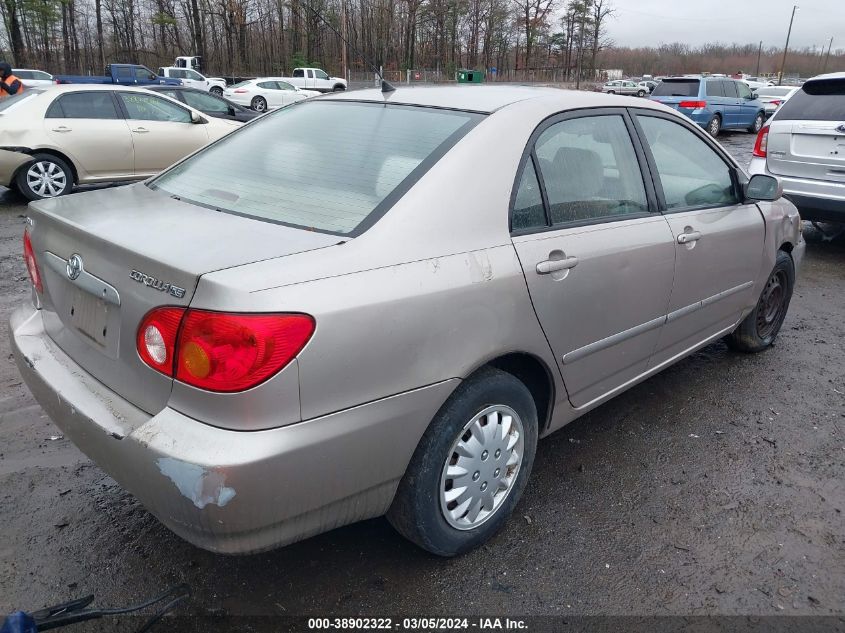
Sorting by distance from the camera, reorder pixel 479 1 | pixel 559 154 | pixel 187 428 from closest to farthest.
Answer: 1. pixel 187 428
2. pixel 559 154
3. pixel 479 1

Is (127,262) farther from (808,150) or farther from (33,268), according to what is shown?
(808,150)

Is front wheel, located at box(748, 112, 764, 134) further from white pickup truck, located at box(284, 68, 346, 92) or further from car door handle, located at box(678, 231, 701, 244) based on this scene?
white pickup truck, located at box(284, 68, 346, 92)

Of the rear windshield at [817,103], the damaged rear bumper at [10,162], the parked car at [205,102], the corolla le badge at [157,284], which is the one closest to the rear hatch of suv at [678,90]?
the parked car at [205,102]

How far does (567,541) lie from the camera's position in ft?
8.38

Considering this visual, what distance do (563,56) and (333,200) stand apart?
67638 mm

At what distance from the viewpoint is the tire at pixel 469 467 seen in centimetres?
215

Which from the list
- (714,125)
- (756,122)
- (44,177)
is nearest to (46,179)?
(44,177)

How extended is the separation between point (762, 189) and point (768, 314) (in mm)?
1170

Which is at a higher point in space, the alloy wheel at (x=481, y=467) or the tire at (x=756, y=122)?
the tire at (x=756, y=122)

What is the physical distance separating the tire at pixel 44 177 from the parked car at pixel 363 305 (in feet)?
21.4

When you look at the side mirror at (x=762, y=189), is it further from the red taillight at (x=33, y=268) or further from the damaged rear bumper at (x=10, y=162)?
the damaged rear bumper at (x=10, y=162)

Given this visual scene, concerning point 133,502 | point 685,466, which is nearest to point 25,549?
point 133,502

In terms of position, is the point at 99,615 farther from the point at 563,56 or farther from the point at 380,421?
the point at 563,56

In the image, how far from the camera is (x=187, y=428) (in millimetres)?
1773
